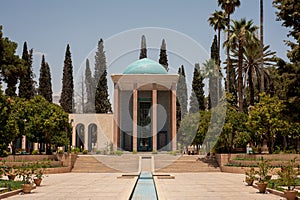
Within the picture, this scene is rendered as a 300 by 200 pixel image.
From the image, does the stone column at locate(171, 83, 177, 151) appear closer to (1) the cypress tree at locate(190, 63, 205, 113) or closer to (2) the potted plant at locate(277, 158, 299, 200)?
(1) the cypress tree at locate(190, 63, 205, 113)

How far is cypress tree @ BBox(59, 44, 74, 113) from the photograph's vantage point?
44531 millimetres

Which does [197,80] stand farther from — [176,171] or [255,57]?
[176,171]

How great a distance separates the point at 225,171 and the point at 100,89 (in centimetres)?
2072

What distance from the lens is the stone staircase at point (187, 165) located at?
27.6 meters

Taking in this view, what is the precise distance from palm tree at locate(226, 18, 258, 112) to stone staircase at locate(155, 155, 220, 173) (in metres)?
4.25

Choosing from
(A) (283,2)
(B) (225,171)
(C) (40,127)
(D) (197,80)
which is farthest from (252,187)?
(D) (197,80)

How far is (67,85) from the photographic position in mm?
44531

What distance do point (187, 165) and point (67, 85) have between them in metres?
20.1

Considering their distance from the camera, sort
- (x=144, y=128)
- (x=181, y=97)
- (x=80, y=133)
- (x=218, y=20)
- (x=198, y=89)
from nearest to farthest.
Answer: (x=218, y=20), (x=144, y=128), (x=198, y=89), (x=80, y=133), (x=181, y=97)

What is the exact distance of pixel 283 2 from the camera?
17375 mm

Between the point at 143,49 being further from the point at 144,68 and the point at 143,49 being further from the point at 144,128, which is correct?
the point at 144,128

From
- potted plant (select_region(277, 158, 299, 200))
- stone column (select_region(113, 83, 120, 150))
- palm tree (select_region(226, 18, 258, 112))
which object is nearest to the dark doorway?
stone column (select_region(113, 83, 120, 150))

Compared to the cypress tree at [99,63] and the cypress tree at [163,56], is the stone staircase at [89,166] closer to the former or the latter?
the cypress tree at [163,56]

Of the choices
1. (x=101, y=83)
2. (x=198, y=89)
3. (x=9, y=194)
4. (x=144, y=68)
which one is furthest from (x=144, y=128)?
(x=9, y=194)
